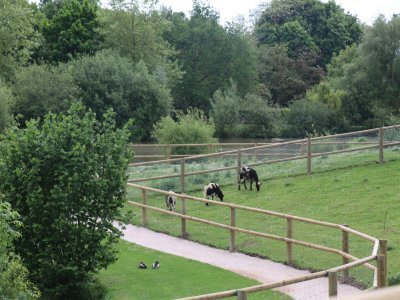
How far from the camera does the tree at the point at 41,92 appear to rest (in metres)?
46.6

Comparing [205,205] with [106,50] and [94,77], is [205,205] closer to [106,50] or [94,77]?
[94,77]

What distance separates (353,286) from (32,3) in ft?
205

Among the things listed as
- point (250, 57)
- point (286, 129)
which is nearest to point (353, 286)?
point (286, 129)

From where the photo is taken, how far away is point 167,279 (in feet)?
52.2

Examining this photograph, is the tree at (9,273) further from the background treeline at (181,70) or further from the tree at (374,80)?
the tree at (374,80)

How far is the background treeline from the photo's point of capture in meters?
48.8

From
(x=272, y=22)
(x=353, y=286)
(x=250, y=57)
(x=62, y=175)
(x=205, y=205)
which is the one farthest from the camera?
(x=272, y=22)

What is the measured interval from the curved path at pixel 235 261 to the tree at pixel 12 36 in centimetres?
3087

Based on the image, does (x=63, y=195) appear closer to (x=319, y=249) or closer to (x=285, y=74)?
(x=319, y=249)

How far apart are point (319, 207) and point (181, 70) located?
4599 cm

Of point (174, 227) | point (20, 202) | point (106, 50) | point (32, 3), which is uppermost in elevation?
point (32, 3)

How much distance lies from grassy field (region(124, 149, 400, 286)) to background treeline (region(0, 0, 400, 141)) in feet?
35.8

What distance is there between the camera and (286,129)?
182 feet

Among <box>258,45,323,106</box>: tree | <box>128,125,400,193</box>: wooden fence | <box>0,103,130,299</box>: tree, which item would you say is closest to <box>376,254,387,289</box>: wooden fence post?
<box>0,103,130,299</box>: tree
